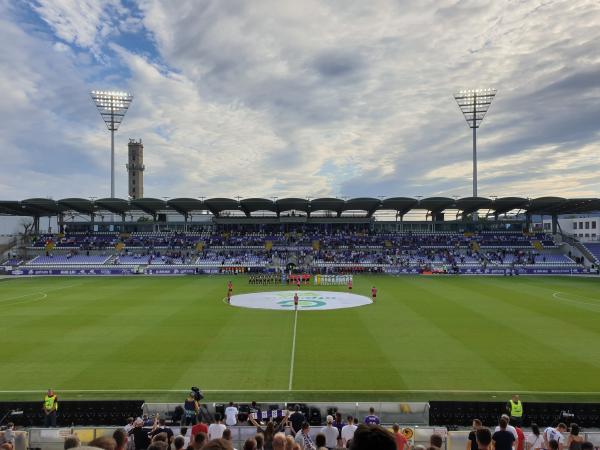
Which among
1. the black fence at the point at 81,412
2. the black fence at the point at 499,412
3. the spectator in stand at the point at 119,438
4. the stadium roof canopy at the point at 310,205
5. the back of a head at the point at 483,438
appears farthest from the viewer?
the stadium roof canopy at the point at 310,205

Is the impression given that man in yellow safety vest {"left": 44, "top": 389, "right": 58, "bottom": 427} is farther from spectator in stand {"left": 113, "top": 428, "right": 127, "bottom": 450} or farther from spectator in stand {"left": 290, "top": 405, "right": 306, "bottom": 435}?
spectator in stand {"left": 113, "top": 428, "right": 127, "bottom": 450}

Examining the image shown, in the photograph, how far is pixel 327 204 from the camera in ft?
222

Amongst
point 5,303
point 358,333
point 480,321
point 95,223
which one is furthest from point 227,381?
point 95,223

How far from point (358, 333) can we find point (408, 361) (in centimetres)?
519

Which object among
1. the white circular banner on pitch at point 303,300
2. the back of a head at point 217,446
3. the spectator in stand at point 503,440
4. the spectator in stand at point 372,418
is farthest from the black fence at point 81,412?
the white circular banner on pitch at point 303,300

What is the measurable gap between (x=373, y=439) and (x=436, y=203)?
216 feet

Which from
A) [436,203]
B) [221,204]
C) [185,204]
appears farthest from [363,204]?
[185,204]

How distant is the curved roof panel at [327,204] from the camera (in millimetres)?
66188

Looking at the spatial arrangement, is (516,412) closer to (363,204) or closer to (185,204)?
(363,204)

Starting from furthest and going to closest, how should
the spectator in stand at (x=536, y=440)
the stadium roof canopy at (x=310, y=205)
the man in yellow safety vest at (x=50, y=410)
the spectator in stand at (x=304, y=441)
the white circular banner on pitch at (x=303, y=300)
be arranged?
the stadium roof canopy at (x=310, y=205)
the white circular banner on pitch at (x=303, y=300)
the man in yellow safety vest at (x=50, y=410)
the spectator in stand at (x=536, y=440)
the spectator in stand at (x=304, y=441)

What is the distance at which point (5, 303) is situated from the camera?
33.9 metres

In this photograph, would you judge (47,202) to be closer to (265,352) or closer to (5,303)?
(5,303)

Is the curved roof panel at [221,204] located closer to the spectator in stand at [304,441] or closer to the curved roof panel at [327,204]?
the curved roof panel at [327,204]

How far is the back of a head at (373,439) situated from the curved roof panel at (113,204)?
6731 cm
